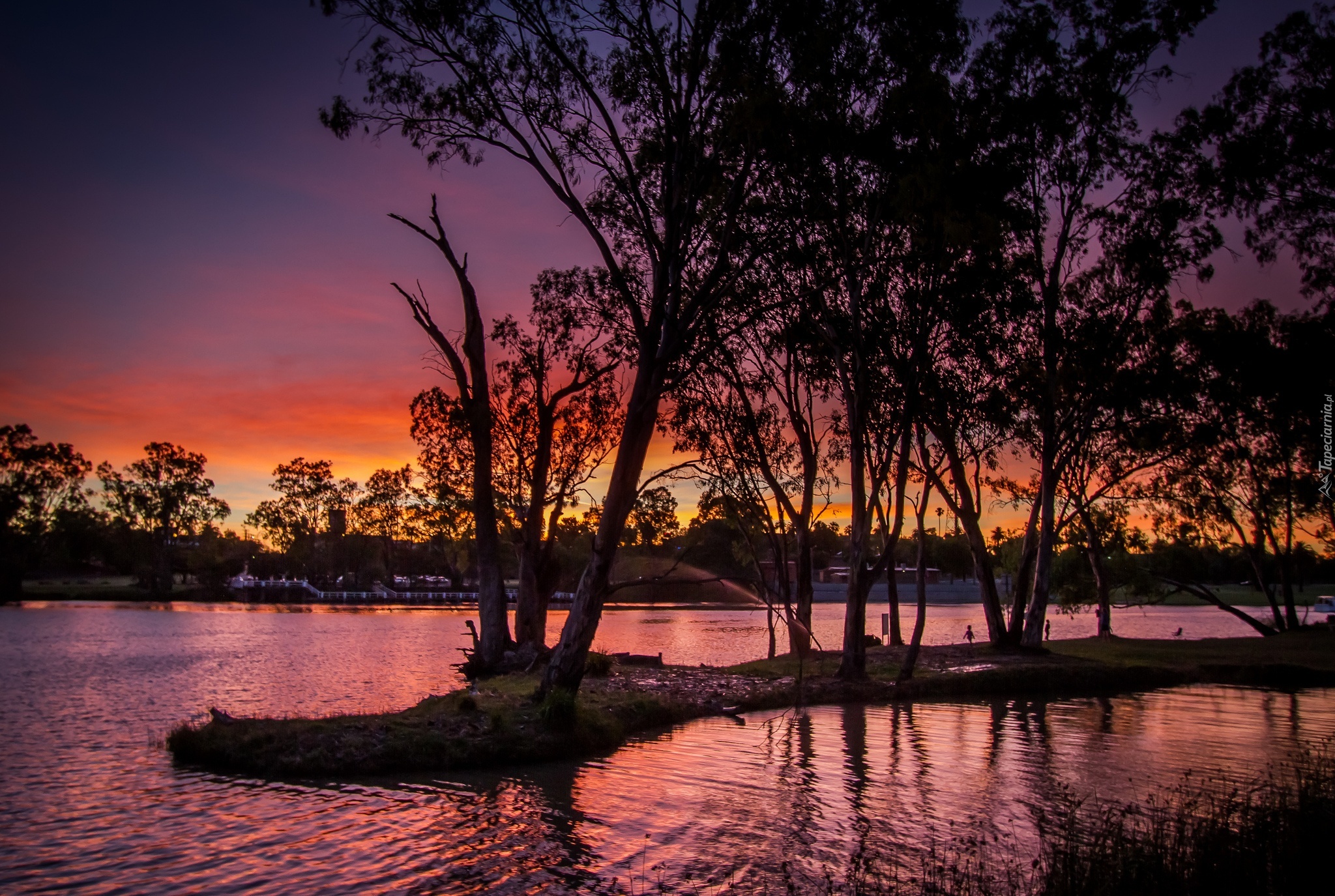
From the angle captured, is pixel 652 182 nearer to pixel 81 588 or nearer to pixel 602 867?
pixel 602 867

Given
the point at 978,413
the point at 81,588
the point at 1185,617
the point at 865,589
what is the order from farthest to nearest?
the point at 81,588
the point at 1185,617
the point at 978,413
the point at 865,589

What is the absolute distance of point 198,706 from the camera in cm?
2625

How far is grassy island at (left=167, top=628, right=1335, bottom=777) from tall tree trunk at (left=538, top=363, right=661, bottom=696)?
0.66 meters

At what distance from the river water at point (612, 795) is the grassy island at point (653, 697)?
0.68m

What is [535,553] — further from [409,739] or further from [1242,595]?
[1242,595]

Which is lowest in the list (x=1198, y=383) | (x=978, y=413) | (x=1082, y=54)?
(x=978, y=413)

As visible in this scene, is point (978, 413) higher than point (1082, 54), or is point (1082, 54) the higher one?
point (1082, 54)

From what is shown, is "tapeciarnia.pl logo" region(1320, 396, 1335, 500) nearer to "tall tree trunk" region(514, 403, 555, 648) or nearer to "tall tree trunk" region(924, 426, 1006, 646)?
"tall tree trunk" region(924, 426, 1006, 646)

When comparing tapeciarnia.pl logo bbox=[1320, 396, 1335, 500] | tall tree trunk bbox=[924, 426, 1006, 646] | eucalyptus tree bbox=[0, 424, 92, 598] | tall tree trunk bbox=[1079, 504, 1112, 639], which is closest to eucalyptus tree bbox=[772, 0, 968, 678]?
tall tree trunk bbox=[924, 426, 1006, 646]

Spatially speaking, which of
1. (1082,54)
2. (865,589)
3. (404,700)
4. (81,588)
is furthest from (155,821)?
(81,588)

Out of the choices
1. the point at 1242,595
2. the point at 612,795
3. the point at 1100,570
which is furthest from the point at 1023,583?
the point at 1242,595

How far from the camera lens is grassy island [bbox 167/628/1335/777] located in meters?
15.4

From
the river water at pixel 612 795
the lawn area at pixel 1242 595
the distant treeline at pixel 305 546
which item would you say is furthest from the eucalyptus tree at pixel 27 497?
the lawn area at pixel 1242 595

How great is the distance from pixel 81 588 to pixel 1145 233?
138666mm
